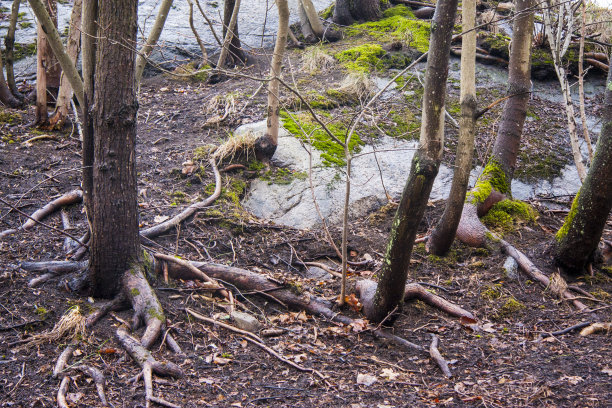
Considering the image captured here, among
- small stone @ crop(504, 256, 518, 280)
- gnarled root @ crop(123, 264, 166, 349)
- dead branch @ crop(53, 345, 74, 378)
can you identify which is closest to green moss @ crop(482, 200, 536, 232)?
small stone @ crop(504, 256, 518, 280)

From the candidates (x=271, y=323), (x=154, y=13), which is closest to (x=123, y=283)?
(x=271, y=323)

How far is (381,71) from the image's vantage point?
919cm

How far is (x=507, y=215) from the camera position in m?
6.25

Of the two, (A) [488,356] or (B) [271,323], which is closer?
(A) [488,356]

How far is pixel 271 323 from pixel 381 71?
6484mm

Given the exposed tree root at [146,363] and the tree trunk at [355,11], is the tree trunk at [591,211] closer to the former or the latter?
the exposed tree root at [146,363]

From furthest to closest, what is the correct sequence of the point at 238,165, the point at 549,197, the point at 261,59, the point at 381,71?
the point at 261,59, the point at 381,71, the point at 549,197, the point at 238,165

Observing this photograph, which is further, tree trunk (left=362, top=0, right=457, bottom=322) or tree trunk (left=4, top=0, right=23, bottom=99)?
tree trunk (left=4, top=0, right=23, bottom=99)

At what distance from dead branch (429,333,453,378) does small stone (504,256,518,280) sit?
159cm

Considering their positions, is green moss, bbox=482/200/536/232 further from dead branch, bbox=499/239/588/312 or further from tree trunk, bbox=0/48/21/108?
tree trunk, bbox=0/48/21/108

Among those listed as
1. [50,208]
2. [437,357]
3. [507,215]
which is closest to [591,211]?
[507,215]

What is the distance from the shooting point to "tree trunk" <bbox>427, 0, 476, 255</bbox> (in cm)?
504

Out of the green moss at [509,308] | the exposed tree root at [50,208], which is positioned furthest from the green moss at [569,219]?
the exposed tree root at [50,208]

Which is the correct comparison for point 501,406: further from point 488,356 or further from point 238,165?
point 238,165
